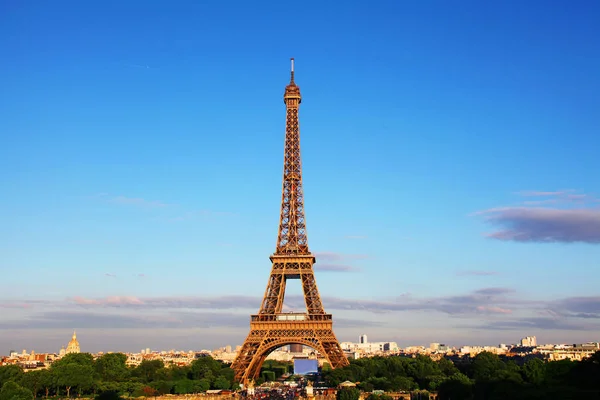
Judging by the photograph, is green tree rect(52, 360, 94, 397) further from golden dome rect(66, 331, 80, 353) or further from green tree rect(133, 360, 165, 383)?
golden dome rect(66, 331, 80, 353)

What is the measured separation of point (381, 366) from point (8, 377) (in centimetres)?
5033

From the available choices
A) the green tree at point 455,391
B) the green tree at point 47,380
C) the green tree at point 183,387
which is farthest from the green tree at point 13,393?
the green tree at point 455,391

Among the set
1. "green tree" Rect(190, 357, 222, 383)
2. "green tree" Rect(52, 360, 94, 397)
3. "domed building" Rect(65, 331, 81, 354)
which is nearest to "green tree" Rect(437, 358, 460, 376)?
"green tree" Rect(190, 357, 222, 383)

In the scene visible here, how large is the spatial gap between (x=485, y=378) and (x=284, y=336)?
23.7m

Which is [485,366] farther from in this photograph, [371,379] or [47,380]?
[47,380]

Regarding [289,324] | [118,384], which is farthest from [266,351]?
[118,384]

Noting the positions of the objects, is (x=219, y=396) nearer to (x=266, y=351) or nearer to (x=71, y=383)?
(x=266, y=351)

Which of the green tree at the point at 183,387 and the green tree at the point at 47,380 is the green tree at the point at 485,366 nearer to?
the green tree at the point at 183,387

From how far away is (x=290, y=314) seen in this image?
8094 centimetres

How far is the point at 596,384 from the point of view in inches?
1822

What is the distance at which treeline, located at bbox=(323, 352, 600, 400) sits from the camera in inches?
1839

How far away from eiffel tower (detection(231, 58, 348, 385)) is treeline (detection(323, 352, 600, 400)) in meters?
5.73

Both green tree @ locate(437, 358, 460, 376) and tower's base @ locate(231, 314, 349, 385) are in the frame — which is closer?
tower's base @ locate(231, 314, 349, 385)

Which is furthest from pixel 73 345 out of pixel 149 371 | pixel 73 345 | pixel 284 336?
pixel 284 336
